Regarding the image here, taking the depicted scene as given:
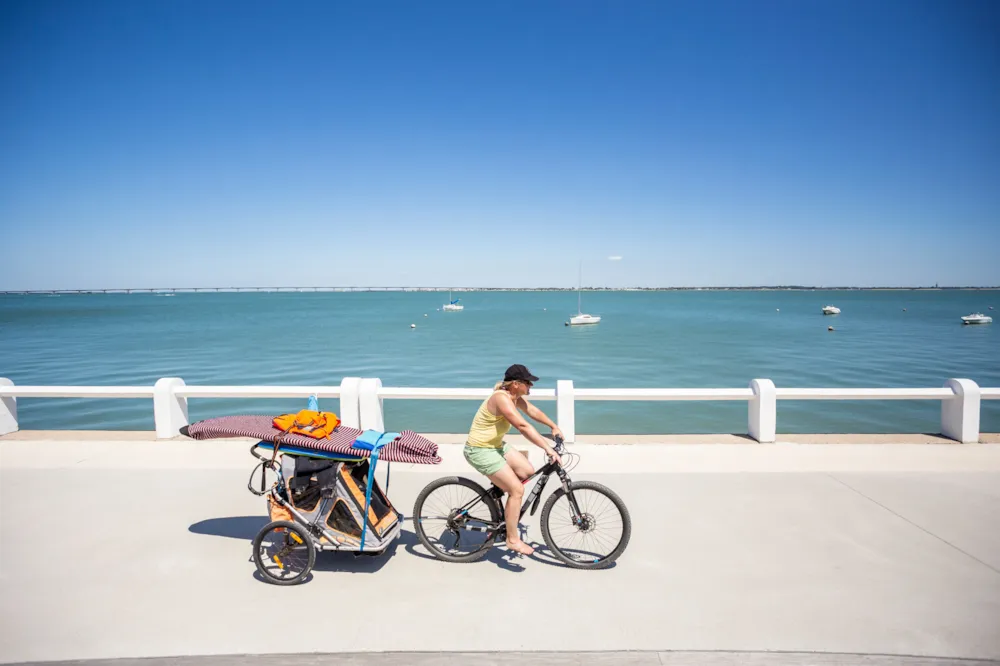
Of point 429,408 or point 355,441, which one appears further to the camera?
point 429,408

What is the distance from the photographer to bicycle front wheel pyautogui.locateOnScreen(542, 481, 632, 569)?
4414mm

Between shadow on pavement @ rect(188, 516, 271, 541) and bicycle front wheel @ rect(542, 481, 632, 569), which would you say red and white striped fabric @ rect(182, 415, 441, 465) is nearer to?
bicycle front wheel @ rect(542, 481, 632, 569)

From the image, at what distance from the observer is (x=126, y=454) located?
771 cm

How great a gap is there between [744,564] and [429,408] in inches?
663

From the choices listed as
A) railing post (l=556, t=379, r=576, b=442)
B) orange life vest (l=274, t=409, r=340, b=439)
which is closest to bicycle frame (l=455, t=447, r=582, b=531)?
orange life vest (l=274, t=409, r=340, b=439)

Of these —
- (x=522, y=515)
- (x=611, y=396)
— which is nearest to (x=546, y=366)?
(x=611, y=396)

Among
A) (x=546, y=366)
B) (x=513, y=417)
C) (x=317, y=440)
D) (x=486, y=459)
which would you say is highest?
(x=513, y=417)

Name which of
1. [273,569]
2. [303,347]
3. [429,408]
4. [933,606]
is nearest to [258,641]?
[273,569]

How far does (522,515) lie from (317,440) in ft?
5.94

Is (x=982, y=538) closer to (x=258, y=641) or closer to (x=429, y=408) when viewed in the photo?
(x=258, y=641)

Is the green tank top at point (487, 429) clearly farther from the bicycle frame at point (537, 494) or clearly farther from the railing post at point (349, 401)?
the railing post at point (349, 401)

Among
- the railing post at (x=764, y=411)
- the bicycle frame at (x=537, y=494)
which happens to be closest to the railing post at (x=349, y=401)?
the bicycle frame at (x=537, y=494)

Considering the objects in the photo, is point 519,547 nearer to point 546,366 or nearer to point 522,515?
point 522,515

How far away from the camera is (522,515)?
15.8 feet
